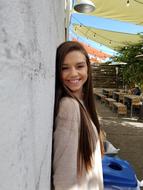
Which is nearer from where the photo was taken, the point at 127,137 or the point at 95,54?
the point at 127,137

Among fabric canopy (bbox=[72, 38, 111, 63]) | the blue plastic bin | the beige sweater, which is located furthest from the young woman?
fabric canopy (bbox=[72, 38, 111, 63])

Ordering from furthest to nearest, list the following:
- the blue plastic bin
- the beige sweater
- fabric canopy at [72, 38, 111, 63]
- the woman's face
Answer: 1. fabric canopy at [72, 38, 111, 63]
2. the blue plastic bin
3. the woman's face
4. the beige sweater

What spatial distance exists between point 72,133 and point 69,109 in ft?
0.34

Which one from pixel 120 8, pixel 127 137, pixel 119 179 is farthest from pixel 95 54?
pixel 119 179

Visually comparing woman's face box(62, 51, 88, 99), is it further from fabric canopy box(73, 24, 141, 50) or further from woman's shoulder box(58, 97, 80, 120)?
fabric canopy box(73, 24, 141, 50)

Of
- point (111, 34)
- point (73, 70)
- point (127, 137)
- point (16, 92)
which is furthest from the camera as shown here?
point (111, 34)

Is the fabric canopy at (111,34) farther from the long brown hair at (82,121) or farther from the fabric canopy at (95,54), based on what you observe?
the long brown hair at (82,121)

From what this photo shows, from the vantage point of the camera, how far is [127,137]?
707cm

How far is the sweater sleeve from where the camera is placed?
1.11m

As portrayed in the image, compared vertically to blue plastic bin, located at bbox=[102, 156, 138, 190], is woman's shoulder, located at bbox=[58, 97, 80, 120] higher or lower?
higher

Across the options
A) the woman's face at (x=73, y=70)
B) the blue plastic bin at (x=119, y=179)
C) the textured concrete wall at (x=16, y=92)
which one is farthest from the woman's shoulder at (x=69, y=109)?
the blue plastic bin at (x=119, y=179)

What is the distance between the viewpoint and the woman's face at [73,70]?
1.33 metres

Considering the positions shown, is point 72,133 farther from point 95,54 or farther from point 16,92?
point 95,54

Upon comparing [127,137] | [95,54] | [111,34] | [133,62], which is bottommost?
[127,137]
